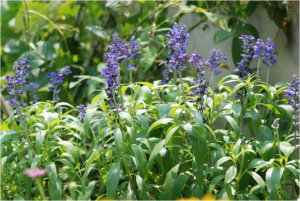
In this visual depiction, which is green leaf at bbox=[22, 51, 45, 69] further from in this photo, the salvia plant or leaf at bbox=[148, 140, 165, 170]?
leaf at bbox=[148, 140, 165, 170]

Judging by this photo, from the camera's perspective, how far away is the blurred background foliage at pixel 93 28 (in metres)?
4.41

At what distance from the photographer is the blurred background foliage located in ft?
14.5

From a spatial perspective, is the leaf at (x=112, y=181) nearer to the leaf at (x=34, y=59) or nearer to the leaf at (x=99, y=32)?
the leaf at (x=99, y=32)

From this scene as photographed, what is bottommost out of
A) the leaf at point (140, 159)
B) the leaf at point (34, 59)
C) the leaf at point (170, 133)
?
the leaf at point (140, 159)

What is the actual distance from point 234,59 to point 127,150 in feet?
5.57

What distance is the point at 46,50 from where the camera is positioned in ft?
17.0

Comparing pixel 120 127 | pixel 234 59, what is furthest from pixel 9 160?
pixel 234 59

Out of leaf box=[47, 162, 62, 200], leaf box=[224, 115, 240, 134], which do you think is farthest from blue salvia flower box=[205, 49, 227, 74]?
leaf box=[47, 162, 62, 200]

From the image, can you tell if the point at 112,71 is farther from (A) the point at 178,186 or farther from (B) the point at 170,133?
(A) the point at 178,186

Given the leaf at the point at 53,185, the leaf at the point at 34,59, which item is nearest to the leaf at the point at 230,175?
the leaf at the point at 53,185

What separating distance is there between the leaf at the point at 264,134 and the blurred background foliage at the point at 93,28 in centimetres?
124

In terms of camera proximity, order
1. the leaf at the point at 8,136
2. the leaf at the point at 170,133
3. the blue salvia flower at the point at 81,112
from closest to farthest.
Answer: the leaf at the point at 170,133, the leaf at the point at 8,136, the blue salvia flower at the point at 81,112

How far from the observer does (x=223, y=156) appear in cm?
291

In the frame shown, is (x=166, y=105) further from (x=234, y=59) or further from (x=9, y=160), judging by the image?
(x=234, y=59)
